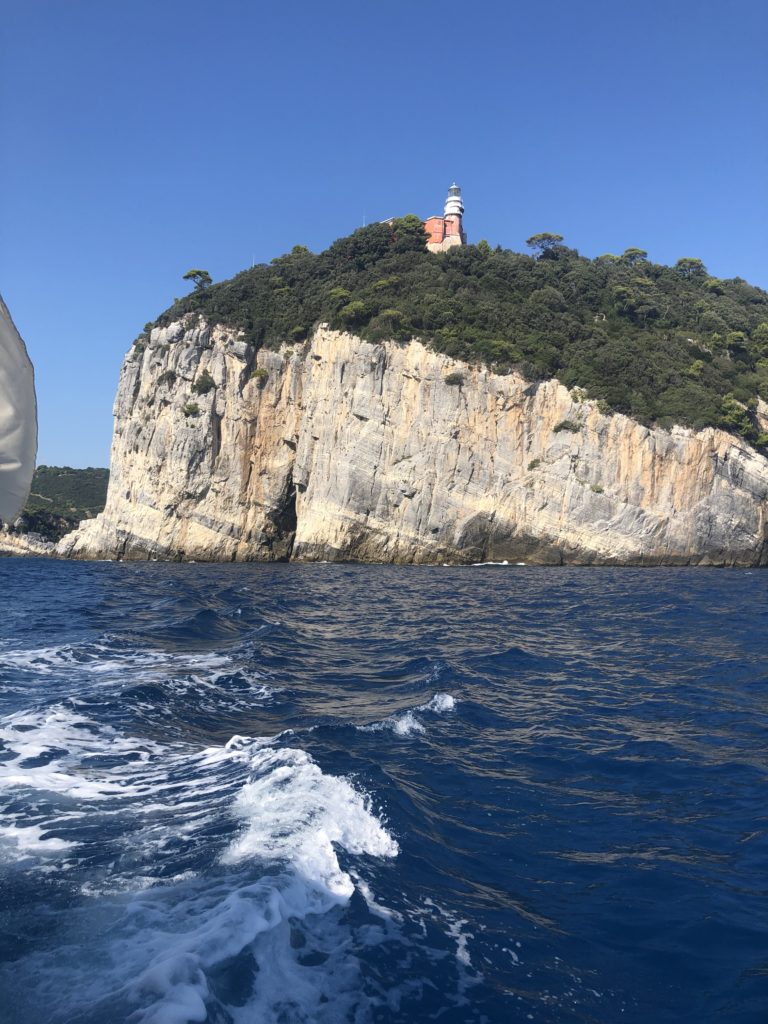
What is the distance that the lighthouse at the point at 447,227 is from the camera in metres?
64.8

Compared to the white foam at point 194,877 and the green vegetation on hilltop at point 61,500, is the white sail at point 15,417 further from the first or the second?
the green vegetation on hilltop at point 61,500

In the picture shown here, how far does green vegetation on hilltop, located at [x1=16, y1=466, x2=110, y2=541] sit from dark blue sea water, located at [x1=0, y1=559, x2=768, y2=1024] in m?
55.4

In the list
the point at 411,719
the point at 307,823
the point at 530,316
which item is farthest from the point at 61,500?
the point at 307,823

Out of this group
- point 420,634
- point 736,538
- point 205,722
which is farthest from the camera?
point 736,538

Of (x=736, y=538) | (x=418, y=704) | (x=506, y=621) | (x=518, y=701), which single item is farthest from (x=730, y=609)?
(x=736, y=538)

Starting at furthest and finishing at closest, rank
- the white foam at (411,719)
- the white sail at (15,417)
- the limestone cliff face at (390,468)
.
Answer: the limestone cliff face at (390,468)
the white foam at (411,719)
the white sail at (15,417)

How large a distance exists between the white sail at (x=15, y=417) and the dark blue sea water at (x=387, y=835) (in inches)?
111

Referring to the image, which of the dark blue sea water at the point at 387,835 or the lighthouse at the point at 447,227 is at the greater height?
the lighthouse at the point at 447,227

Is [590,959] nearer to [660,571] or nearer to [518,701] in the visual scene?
[518,701]

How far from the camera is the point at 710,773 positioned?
24.8ft

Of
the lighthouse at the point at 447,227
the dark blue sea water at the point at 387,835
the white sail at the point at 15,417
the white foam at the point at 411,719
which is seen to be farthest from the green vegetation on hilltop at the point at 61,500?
the white sail at the point at 15,417

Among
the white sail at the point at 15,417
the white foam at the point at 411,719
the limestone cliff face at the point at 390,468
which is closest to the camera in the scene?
the white sail at the point at 15,417

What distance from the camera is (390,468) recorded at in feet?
142

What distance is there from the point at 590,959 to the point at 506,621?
44.6 ft
